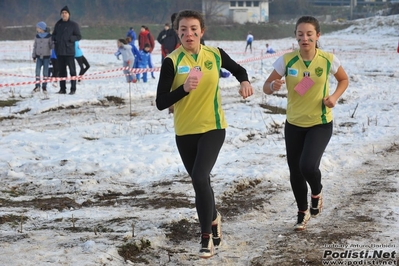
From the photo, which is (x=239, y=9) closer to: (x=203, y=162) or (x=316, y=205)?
(x=316, y=205)

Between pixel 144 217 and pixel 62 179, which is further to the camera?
pixel 62 179

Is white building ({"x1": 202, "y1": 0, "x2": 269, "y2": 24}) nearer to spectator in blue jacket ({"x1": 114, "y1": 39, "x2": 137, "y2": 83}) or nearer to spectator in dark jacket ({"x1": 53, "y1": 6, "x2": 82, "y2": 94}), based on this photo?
spectator in blue jacket ({"x1": 114, "y1": 39, "x2": 137, "y2": 83})

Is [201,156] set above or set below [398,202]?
above

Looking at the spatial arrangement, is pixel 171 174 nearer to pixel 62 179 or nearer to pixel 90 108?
pixel 62 179

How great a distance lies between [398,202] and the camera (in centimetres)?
657

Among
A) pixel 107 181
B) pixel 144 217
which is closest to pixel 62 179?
pixel 107 181

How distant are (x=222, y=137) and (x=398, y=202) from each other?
2.44 metres

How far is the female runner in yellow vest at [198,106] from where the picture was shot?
16.1 feet

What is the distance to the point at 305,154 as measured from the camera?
5543 millimetres

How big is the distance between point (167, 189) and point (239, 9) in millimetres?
89006

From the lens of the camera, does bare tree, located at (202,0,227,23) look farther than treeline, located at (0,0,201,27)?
No

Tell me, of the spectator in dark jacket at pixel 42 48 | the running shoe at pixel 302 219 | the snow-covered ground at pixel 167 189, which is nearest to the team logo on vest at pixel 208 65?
the snow-covered ground at pixel 167 189

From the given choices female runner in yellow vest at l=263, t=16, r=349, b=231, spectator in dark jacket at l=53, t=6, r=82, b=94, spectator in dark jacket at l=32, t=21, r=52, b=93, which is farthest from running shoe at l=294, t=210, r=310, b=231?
spectator in dark jacket at l=32, t=21, r=52, b=93

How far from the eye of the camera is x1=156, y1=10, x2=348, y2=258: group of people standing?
16.1 feet
